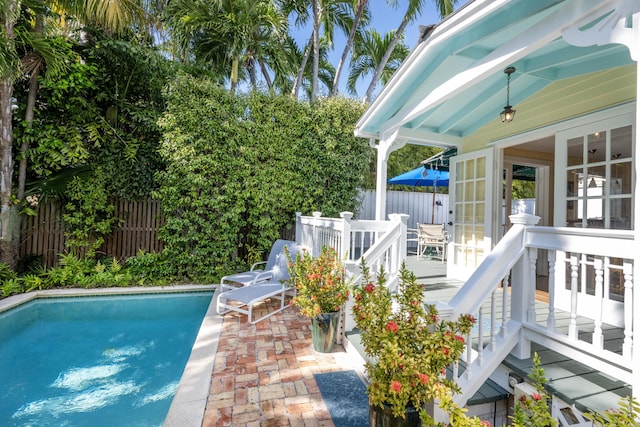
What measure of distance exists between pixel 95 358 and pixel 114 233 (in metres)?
3.76

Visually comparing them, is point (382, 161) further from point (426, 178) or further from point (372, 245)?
point (426, 178)

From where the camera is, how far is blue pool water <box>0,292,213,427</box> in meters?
2.70

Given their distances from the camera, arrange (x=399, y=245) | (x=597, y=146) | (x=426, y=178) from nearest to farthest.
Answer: (x=597, y=146) → (x=399, y=245) → (x=426, y=178)

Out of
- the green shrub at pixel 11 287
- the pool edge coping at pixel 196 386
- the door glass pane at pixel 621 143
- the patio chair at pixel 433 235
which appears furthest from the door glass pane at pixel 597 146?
the green shrub at pixel 11 287

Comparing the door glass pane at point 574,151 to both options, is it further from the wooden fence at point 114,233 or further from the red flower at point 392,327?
the wooden fence at point 114,233

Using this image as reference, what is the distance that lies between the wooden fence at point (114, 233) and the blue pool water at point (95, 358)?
53.1 inches

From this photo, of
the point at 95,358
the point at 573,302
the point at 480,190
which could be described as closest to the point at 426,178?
the point at 480,190

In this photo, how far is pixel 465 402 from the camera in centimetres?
205

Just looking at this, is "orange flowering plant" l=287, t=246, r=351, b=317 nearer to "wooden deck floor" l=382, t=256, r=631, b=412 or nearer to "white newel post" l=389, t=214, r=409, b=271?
"white newel post" l=389, t=214, r=409, b=271

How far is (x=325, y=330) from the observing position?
3.21 meters

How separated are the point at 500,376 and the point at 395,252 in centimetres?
194

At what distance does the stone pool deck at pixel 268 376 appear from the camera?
2.24 meters

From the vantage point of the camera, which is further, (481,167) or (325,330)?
(481,167)

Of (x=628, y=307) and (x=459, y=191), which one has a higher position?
(x=459, y=191)
